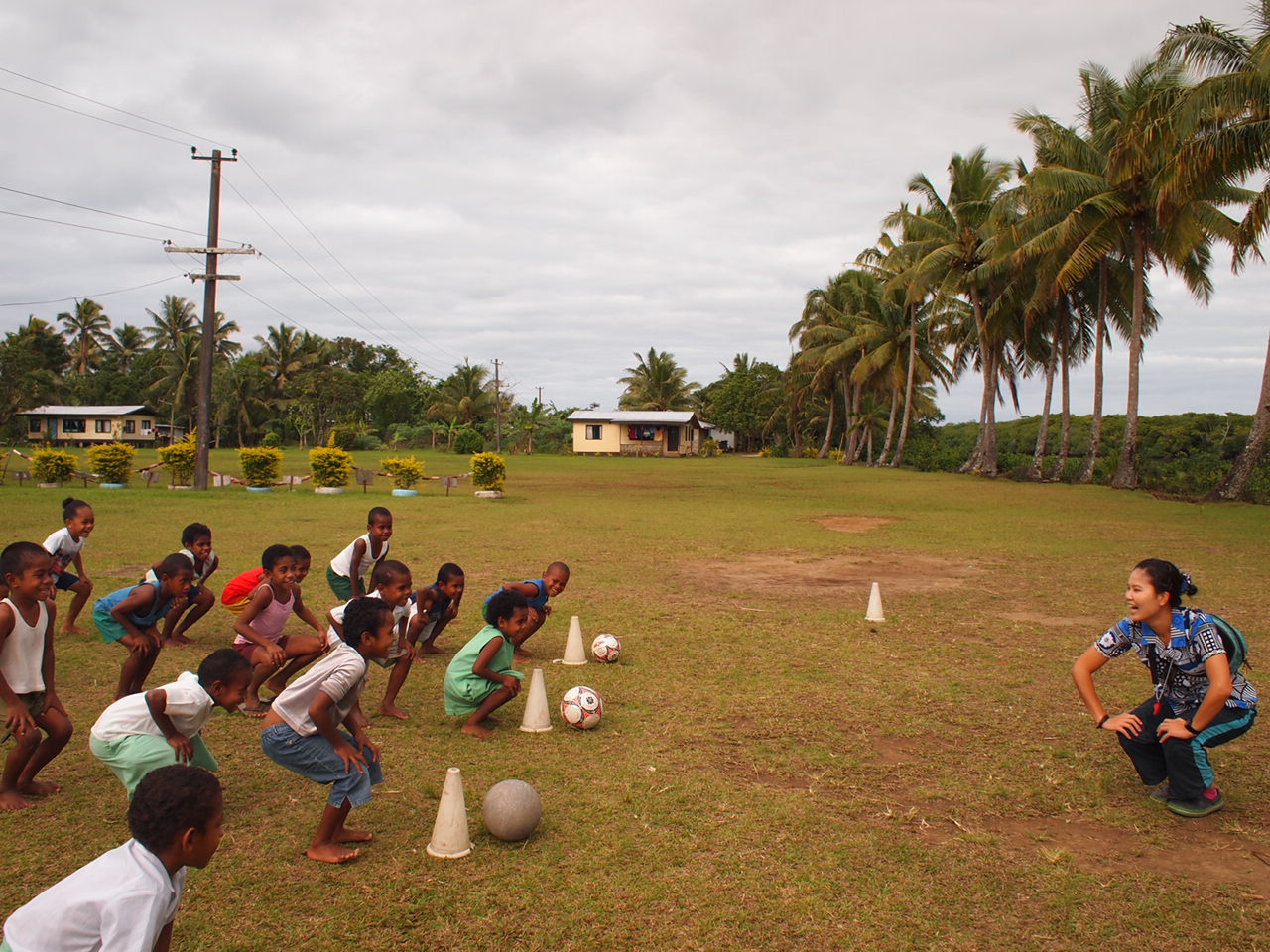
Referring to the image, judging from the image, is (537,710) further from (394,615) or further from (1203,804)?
(1203,804)

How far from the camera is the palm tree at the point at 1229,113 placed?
59.3 feet

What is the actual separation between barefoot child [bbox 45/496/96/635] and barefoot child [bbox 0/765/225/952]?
17.7 ft

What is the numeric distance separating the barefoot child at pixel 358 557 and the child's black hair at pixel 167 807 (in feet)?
16.7

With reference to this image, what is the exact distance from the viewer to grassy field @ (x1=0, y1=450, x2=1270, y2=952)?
3584mm

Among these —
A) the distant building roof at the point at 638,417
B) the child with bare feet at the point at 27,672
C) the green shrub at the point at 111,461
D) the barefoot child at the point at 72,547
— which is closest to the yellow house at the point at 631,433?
the distant building roof at the point at 638,417

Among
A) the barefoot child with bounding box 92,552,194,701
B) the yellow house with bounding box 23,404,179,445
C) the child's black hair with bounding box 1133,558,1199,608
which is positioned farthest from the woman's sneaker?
the yellow house with bounding box 23,404,179,445

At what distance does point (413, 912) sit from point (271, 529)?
546 inches

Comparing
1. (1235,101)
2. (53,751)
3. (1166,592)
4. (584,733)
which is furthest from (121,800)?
(1235,101)

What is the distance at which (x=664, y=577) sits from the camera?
11.8 m

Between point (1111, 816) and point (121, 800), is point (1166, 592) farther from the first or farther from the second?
point (121, 800)

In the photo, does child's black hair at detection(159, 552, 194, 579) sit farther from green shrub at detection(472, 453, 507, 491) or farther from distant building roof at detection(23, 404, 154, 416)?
distant building roof at detection(23, 404, 154, 416)

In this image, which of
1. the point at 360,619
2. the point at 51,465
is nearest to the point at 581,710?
the point at 360,619

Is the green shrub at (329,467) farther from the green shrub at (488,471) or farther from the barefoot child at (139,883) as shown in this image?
the barefoot child at (139,883)

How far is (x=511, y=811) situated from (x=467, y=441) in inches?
2288
